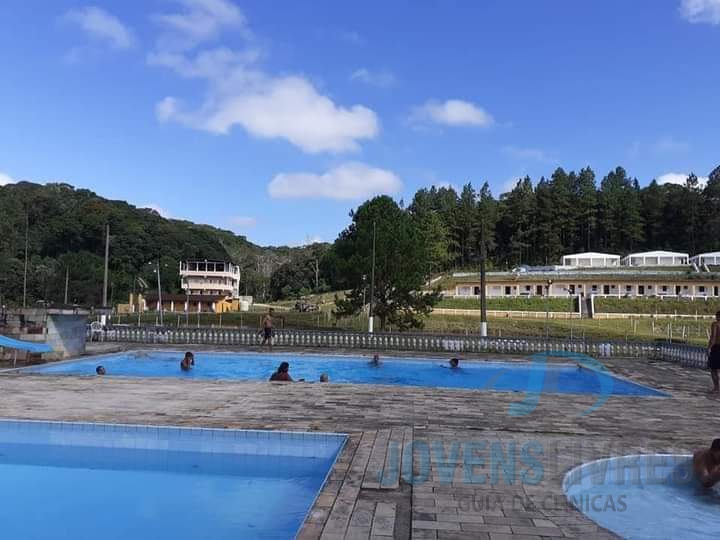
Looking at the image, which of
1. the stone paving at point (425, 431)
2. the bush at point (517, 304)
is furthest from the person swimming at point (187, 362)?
the bush at point (517, 304)

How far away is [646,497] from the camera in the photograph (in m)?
5.50

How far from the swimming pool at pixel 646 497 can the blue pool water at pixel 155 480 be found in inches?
105

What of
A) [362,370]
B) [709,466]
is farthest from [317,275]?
[709,466]

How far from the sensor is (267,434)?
664 cm

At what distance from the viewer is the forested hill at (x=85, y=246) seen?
59625 mm

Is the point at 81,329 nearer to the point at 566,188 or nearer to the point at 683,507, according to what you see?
the point at 683,507

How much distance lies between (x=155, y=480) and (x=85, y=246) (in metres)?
82.0

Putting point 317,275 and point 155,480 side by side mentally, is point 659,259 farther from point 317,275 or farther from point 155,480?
point 155,480

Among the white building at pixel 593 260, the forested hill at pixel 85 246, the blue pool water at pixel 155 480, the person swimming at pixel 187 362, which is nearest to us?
the blue pool water at pixel 155 480

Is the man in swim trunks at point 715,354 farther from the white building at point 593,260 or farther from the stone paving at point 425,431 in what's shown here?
the white building at point 593,260

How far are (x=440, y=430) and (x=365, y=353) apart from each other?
11.7m

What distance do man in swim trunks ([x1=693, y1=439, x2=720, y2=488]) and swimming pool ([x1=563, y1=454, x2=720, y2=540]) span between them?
92mm

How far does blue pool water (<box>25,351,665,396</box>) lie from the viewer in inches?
639

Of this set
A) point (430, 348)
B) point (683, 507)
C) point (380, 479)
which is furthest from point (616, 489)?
point (430, 348)
